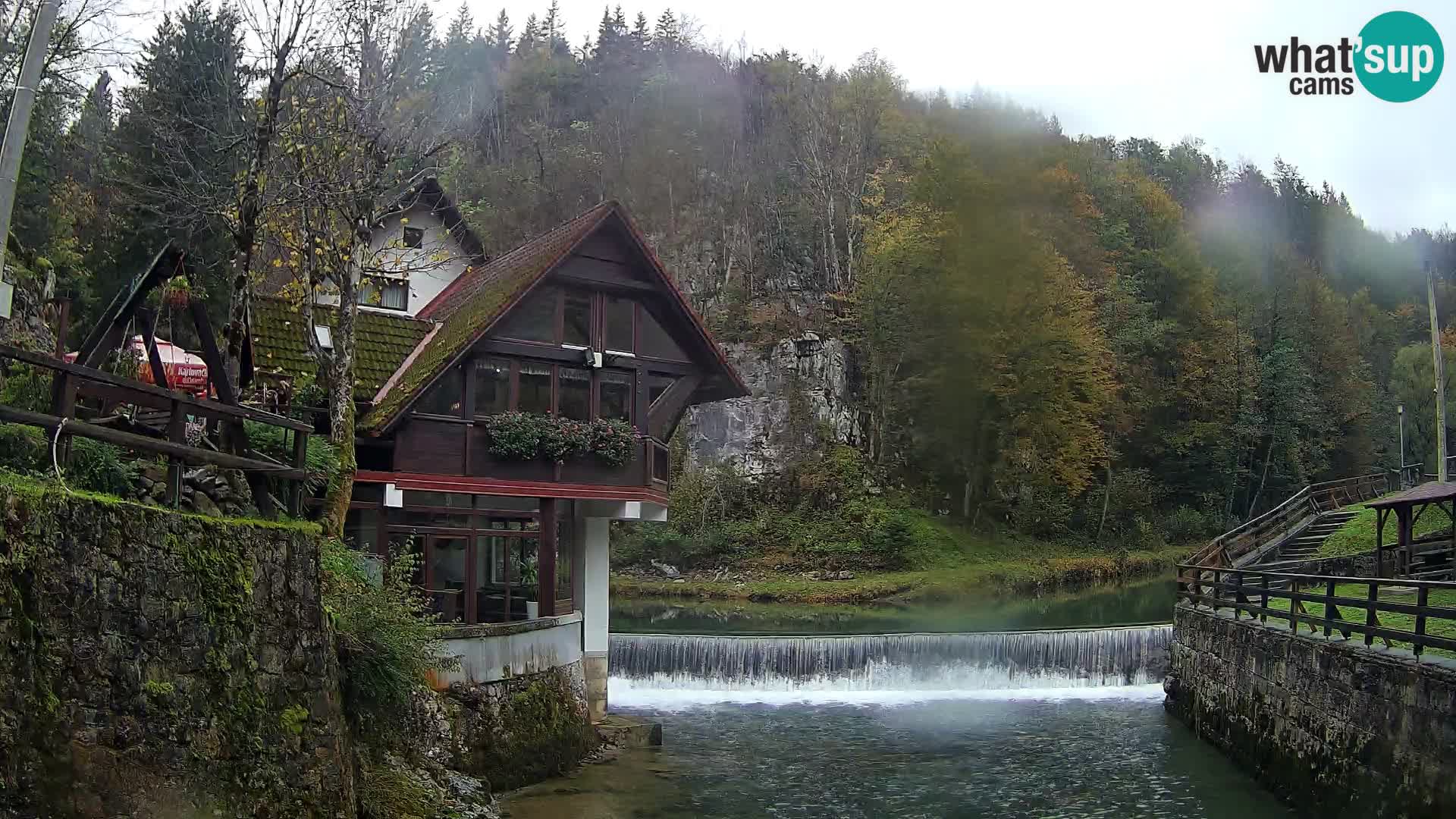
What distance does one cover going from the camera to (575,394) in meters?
19.4

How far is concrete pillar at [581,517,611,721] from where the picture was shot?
66.3 feet

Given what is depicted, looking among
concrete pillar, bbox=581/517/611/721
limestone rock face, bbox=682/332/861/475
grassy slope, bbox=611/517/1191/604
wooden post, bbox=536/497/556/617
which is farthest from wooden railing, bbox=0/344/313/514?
limestone rock face, bbox=682/332/861/475

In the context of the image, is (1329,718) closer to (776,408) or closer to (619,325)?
(619,325)

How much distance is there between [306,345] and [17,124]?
9606 mm

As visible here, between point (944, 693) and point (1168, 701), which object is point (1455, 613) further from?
point (944, 693)

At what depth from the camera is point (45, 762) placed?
7246 millimetres

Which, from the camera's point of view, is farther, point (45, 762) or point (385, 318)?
point (385, 318)

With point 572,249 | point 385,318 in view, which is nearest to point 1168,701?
point 572,249

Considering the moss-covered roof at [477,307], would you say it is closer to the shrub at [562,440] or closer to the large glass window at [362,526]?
the large glass window at [362,526]

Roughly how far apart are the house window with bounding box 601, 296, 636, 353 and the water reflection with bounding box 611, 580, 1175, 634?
41.4ft

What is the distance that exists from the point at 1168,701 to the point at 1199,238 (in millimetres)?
42650

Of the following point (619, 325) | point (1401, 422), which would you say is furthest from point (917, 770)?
point (1401, 422)

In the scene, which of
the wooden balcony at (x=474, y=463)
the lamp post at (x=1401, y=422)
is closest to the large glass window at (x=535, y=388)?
the wooden balcony at (x=474, y=463)

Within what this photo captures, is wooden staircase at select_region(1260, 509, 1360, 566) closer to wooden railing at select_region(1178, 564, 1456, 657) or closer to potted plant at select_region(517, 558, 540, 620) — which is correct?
wooden railing at select_region(1178, 564, 1456, 657)
